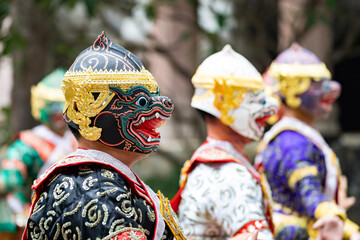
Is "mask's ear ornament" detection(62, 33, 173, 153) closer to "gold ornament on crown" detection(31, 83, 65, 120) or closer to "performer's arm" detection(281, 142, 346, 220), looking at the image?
"performer's arm" detection(281, 142, 346, 220)

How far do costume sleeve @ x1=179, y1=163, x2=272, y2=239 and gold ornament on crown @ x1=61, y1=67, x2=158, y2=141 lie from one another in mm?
1091

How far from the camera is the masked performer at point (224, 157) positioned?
384cm

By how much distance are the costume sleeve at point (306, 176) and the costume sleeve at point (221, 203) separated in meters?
0.79

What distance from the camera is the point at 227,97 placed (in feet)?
13.5

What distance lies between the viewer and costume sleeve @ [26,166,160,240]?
2.72m

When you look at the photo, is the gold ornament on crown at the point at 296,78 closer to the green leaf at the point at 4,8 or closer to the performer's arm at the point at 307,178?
the performer's arm at the point at 307,178

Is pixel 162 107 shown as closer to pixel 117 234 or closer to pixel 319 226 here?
pixel 117 234

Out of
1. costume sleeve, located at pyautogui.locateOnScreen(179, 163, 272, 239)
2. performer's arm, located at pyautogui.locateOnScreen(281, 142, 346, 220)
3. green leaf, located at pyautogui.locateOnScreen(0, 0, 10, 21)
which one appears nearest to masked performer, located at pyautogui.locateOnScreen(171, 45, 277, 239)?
costume sleeve, located at pyautogui.locateOnScreen(179, 163, 272, 239)

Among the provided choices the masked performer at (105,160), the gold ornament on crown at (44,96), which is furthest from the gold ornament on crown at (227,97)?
the gold ornament on crown at (44,96)

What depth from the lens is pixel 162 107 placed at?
3.02 meters

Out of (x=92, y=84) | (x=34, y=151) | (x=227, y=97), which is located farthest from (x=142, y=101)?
(x=34, y=151)

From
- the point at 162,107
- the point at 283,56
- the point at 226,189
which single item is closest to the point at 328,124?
the point at 283,56

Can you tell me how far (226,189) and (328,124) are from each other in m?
6.89

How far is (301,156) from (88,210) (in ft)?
7.98
